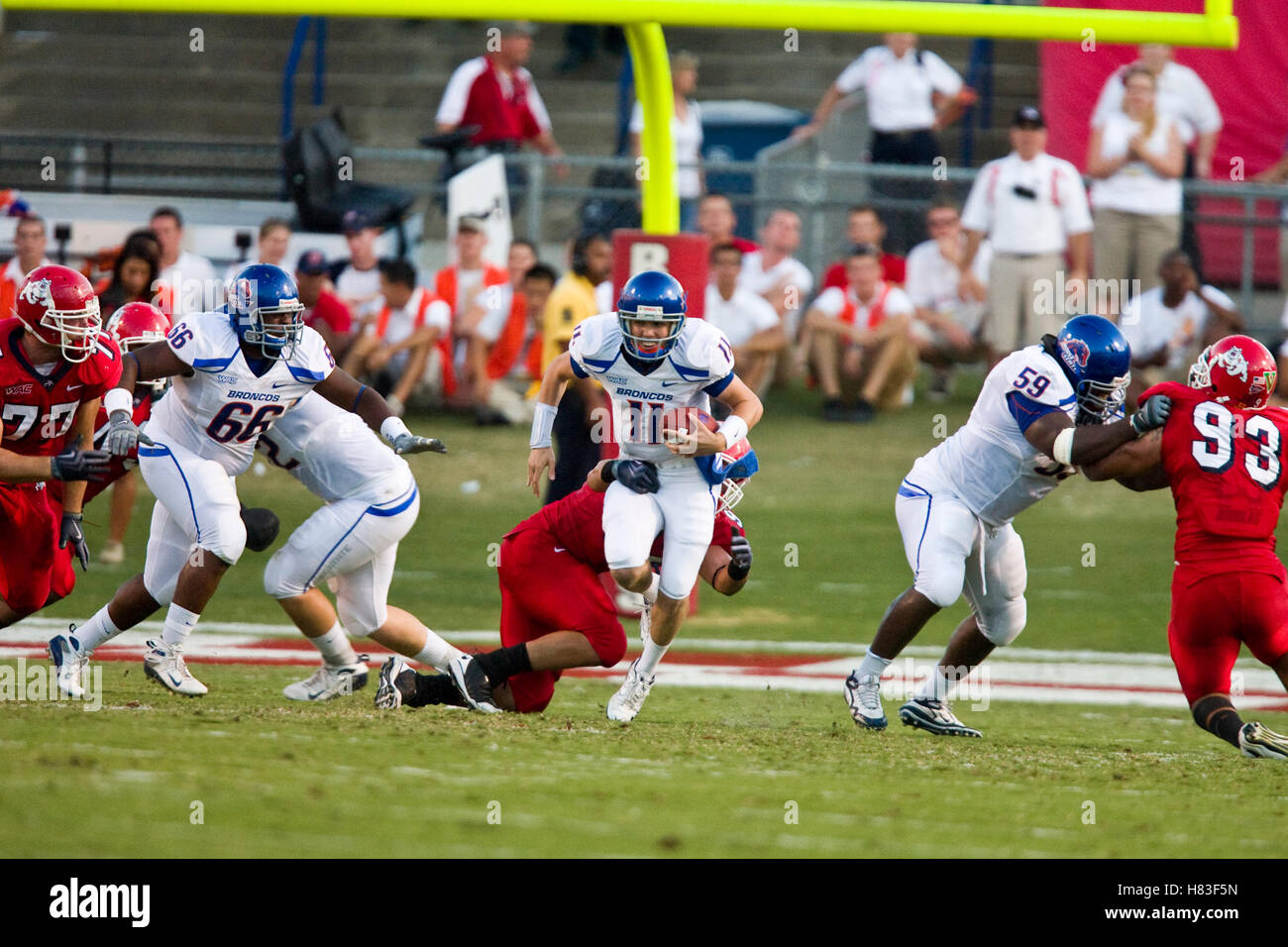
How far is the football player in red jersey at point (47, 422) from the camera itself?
6.02 m

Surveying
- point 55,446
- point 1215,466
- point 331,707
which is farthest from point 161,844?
point 1215,466

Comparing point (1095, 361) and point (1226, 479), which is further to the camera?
point (1095, 361)

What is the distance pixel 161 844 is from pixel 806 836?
1507 millimetres

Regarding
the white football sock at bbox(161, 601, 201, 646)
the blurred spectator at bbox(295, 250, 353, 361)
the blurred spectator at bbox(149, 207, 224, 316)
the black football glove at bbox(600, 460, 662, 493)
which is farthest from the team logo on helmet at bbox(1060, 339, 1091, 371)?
the blurred spectator at bbox(295, 250, 353, 361)

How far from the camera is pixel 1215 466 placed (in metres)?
5.61

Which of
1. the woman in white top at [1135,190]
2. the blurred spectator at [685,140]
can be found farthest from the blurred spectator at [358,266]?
the woman in white top at [1135,190]

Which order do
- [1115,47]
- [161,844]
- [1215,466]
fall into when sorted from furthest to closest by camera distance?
[1115,47]
[1215,466]
[161,844]

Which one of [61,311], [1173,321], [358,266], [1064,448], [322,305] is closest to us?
[1064,448]

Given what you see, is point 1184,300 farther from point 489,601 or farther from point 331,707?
point 331,707

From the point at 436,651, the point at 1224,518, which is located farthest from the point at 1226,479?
the point at 436,651

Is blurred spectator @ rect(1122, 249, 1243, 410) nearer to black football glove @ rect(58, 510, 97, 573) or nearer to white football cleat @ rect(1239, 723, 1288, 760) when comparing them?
white football cleat @ rect(1239, 723, 1288, 760)

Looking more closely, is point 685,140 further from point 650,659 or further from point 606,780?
point 606,780

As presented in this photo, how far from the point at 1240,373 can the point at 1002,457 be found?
2.75 ft

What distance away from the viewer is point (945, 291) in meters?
12.8
